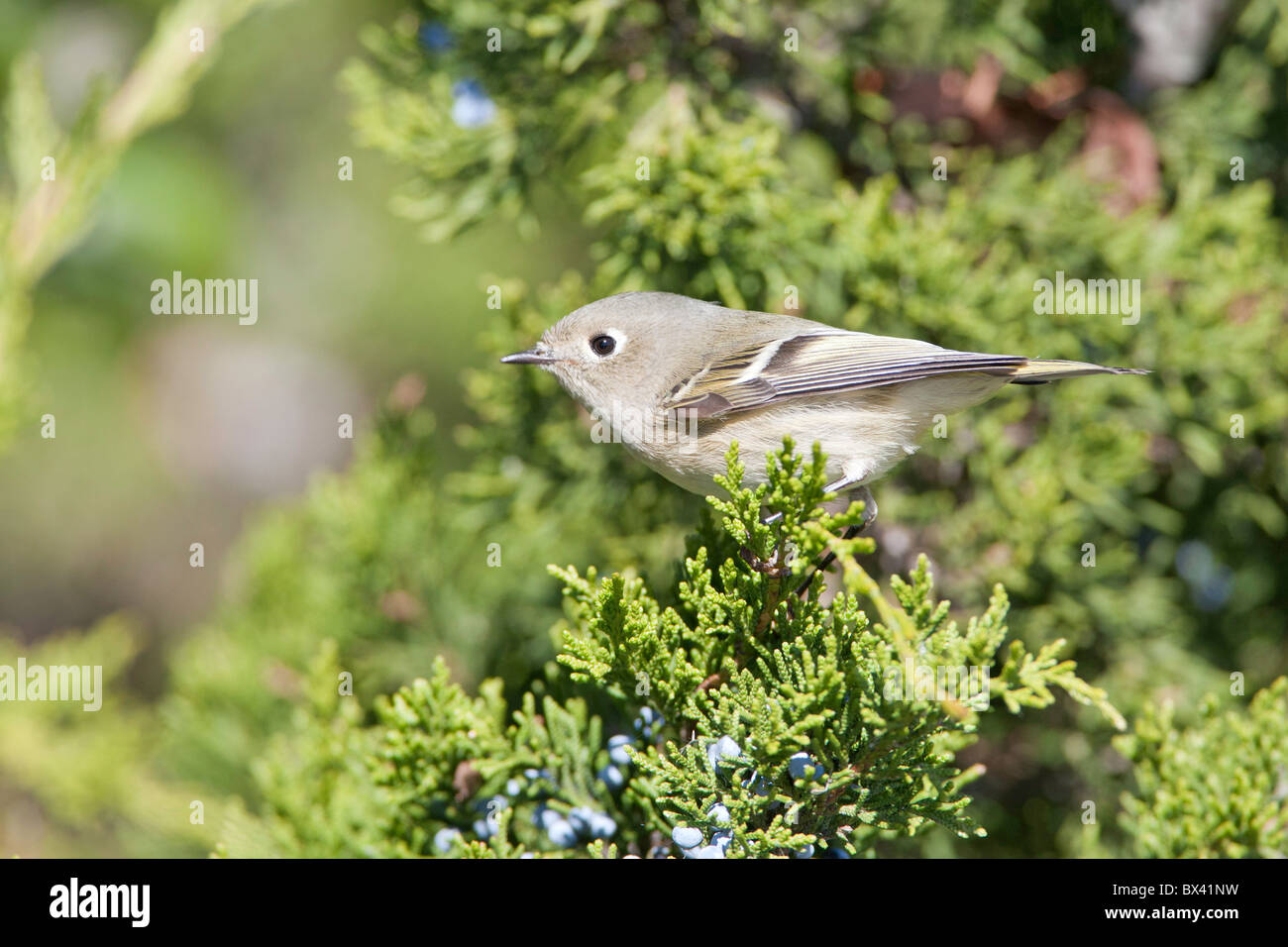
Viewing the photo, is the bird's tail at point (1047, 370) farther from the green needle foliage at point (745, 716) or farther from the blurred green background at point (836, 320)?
the green needle foliage at point (745, 716)

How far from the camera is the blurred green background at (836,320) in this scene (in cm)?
209

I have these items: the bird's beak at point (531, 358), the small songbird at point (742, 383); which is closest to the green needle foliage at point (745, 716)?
the small songbird at point (742, 383)

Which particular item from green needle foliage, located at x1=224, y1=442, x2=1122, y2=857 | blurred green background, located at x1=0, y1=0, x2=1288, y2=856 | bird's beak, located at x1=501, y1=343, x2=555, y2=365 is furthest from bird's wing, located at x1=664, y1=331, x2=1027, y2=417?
green needle foliage, located at x1=224, y1=442, x2=1122, y2=857

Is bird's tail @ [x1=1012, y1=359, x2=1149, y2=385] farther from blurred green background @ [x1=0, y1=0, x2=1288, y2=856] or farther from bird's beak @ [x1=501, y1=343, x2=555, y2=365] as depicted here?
bird's beak @ [x1=501, y1=343, x2=555, y2=365]

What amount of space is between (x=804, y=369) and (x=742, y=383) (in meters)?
0.12

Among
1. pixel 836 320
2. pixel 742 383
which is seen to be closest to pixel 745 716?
pixel 742 383

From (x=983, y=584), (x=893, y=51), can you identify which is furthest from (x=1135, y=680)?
(x=893, y=51)

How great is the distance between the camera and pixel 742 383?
201cm

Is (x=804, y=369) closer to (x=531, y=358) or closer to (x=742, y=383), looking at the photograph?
(x=742, y=383)

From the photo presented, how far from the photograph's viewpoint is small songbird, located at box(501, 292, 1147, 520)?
193cm

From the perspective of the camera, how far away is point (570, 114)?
214 cm

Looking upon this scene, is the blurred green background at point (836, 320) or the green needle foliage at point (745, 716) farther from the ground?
the blurred green background at point (836, 320)
